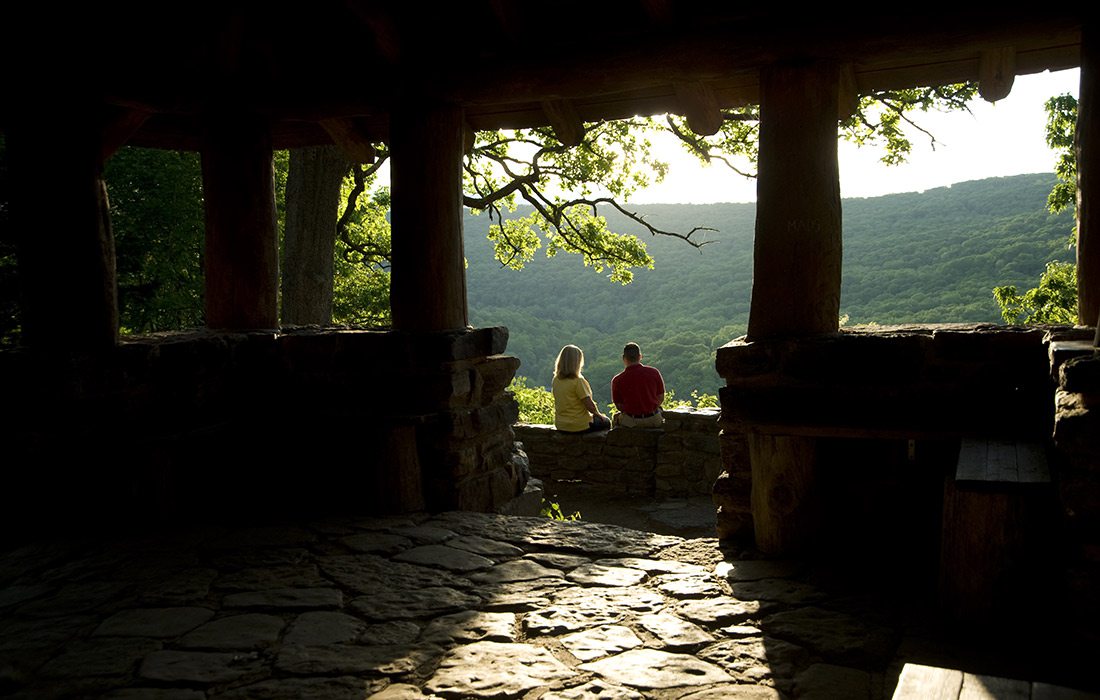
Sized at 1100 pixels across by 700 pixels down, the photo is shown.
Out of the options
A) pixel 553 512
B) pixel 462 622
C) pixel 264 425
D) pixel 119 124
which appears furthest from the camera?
pixel 553 512

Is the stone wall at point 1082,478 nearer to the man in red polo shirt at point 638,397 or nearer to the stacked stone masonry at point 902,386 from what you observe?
the stacked stone masonry at point 902,386

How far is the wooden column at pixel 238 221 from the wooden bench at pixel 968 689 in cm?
482

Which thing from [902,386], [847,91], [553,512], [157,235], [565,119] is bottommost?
[553,512]

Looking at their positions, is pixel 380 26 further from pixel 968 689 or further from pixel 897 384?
pixel 968 689

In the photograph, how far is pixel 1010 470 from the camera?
9.55 ft

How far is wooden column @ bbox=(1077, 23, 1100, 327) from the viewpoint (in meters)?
3.70

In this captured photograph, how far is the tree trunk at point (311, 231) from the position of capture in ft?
33.4

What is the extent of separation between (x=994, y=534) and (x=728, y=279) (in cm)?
4613

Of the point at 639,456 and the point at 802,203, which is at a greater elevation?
the point at 802,203

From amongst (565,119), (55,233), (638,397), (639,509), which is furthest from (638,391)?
(55,233)

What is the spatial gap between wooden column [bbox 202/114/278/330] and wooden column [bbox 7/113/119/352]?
1.06 m

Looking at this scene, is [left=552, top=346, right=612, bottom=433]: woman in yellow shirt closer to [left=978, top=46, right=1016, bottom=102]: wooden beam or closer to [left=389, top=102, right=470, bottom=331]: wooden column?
[left=389, top=102, right=470, bottom=331]: wooden column

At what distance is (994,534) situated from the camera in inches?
112

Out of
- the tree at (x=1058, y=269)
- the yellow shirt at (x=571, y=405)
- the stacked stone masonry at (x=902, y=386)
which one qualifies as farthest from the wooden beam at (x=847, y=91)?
the tree at (x=1058, y=269)
